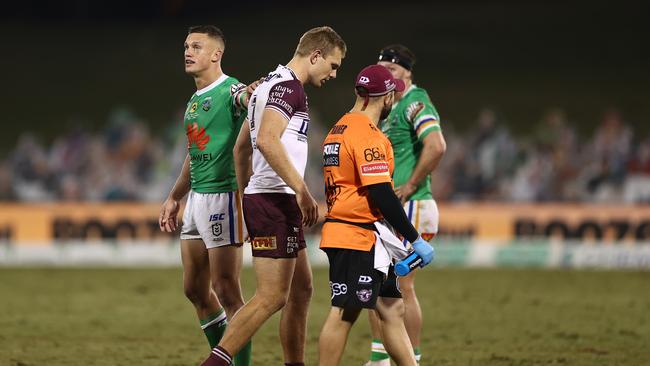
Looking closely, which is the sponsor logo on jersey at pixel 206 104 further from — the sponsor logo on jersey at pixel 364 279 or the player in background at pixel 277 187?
the sponsor logo on jersey at pixel 364 279

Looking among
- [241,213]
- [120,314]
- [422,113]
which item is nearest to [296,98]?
[241,213]

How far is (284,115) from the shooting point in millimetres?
7031

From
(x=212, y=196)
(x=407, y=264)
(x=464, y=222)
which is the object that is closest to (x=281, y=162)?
(x=407, y=264)

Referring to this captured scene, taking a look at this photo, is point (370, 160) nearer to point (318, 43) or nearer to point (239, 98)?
point (318, 43)

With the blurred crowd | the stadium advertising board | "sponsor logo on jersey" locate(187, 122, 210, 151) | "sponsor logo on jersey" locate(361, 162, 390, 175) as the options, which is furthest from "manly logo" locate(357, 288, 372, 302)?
the blurred crowd

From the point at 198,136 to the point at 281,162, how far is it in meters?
1.27

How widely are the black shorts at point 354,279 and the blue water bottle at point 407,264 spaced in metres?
0.19

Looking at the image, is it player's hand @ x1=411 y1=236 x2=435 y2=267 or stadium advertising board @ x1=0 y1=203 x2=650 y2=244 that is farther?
stadium advertising board @ x1=0 y1=203 x2=650 y2=244

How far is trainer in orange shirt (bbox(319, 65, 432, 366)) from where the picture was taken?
6895mm

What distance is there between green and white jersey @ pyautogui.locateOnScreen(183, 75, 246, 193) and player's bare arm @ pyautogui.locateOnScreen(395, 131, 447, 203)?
5.72 ft

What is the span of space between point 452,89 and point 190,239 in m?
25.3

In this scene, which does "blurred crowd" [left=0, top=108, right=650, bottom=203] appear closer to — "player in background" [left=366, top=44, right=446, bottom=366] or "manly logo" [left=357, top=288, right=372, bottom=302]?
"player in background" [left=366, top=44, right=446, bottom=366]

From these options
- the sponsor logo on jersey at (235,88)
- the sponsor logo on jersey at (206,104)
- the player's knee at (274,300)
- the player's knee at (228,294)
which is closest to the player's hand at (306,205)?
the player's knee at (274,300)

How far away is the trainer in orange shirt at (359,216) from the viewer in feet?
22.6
